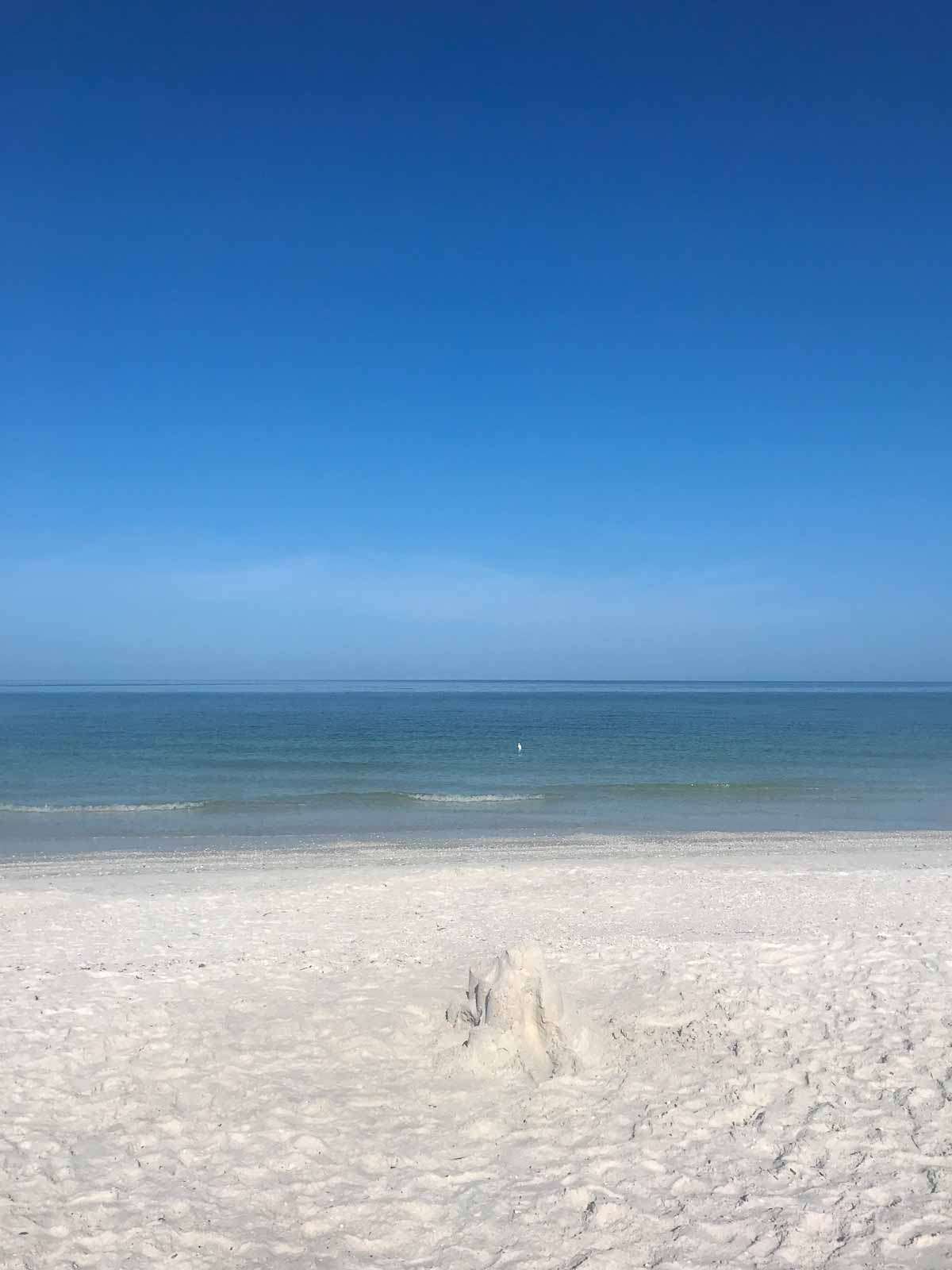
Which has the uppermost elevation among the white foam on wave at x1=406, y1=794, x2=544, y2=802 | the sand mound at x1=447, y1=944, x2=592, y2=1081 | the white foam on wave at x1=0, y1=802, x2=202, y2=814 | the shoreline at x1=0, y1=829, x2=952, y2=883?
the sand mound at x1=447, y1=944, x2=592, y2=1081

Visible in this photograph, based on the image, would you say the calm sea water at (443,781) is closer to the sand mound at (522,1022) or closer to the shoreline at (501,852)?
the shoreline at (501,852)

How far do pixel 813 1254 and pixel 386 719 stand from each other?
58.9 meters

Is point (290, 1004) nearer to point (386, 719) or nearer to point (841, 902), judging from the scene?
point (841, 902)

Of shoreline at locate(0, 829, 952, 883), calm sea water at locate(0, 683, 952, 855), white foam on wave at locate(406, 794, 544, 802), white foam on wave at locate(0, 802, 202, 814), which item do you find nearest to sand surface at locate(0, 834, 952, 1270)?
shoreline at locate(0, 829, 952, 883)

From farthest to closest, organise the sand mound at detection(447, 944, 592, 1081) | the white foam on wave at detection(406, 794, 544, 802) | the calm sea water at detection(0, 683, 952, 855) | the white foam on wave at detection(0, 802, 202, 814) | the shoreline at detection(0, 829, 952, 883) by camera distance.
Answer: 1. the white foam on wave at detection(406, 794, 544, 802)
2. the white foam on wave at detection(0, 802, 202, 814)
3. the calm sea water at detection(0, 683, 952, 855)
4. the shoreline at detection(0, 829, 952, 883)
5. the sand mound at detection(447, 944, 592, 1081)

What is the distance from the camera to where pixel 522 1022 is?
6.57 m

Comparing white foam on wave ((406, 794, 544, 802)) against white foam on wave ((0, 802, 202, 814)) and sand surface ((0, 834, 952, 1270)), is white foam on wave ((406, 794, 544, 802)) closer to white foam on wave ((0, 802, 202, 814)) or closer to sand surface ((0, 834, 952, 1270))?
white foam on wave ((0, 802, 202, 814))

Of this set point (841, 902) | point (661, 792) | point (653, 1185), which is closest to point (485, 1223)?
point (653, 1185)

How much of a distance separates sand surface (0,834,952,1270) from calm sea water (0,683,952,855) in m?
10.1

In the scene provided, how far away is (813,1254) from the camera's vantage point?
14.6 ft

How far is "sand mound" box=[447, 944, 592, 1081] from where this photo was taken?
6395mm

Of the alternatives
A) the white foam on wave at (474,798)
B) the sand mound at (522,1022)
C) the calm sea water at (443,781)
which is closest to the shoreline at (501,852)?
the calm sea water at (443,781)

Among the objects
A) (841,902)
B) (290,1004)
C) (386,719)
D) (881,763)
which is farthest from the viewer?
(386,719)

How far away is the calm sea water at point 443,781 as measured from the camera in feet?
66.5
